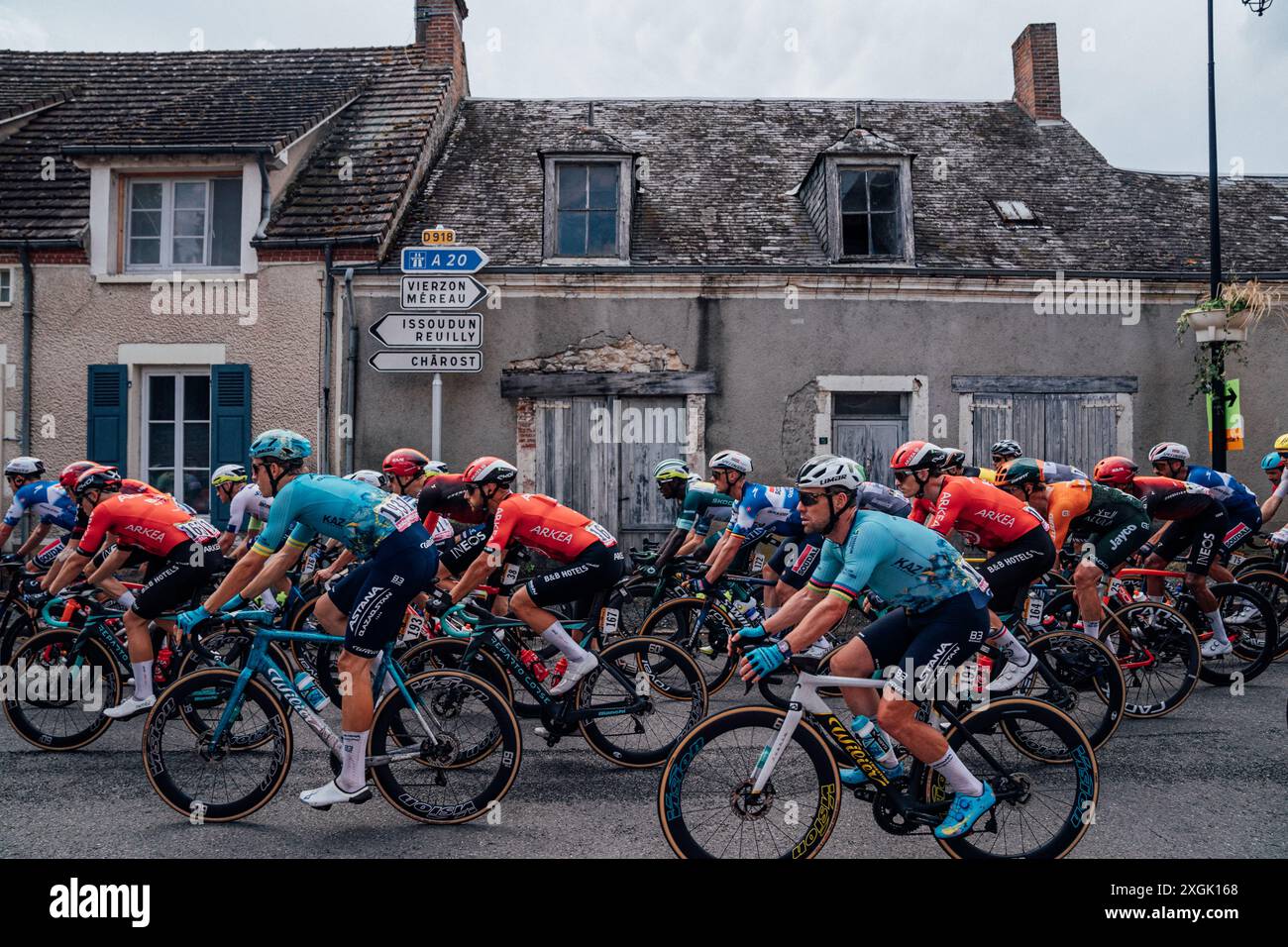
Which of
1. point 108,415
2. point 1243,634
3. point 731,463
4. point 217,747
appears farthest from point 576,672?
point 108,415

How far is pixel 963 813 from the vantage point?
3836 millimetres

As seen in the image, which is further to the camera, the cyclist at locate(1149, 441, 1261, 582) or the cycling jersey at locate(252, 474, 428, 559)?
the cyclist at locate(1149, 441, 1261, 582)

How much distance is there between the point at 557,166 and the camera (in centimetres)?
1322

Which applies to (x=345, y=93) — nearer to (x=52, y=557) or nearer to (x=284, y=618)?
(x=52, y=557)

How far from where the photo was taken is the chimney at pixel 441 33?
1583 cm

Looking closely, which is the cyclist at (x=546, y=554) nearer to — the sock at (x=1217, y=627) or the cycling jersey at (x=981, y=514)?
the cycling jersey at (x=981, y=514)

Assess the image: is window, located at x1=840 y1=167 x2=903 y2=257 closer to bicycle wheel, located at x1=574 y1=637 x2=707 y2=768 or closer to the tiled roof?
the tiled roof

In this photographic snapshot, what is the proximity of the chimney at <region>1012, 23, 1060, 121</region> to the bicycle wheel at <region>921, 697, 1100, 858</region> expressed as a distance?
15.0m

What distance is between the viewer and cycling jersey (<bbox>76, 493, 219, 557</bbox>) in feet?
20.0

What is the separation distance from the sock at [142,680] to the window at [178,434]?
736 centimetres

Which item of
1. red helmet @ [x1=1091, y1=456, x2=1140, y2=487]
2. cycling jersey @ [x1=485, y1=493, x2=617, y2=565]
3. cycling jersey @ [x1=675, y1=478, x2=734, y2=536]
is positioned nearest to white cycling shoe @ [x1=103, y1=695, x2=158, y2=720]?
cycling jersey @ [x1=485, y1=493, x2=617, y2=565]

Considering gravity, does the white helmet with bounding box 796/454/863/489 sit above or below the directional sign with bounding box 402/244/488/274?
below

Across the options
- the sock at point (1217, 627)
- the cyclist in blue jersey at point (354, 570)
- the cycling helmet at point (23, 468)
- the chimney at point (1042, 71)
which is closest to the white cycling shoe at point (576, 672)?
the cyclist in blue jersey at point (354, 570)
